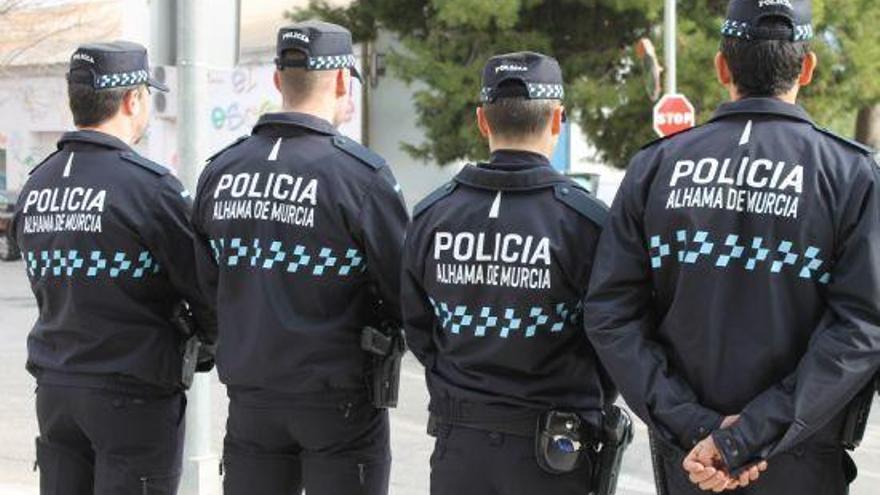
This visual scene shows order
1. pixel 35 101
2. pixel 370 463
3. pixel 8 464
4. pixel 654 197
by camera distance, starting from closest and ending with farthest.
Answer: pixel 654 197, pixel 370 463, pixel 8 464, pixel 35 101

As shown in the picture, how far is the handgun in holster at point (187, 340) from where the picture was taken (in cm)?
412

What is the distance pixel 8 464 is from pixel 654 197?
5.33 m

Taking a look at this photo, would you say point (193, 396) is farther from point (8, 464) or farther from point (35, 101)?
point (35, 101)

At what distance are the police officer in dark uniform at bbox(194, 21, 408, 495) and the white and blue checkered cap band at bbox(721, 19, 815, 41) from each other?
3.96ft

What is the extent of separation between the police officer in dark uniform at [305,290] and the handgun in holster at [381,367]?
0.03 m

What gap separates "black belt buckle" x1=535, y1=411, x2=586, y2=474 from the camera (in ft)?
10.7

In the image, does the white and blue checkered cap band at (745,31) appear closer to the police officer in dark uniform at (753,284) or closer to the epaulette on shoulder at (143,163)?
the police officer in dark uniform at (753,284)

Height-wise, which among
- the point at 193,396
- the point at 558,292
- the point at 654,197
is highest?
the point at 654,197

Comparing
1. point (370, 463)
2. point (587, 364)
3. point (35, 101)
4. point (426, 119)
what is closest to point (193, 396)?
point (370, 463)

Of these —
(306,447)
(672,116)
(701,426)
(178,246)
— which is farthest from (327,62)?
(672,116)

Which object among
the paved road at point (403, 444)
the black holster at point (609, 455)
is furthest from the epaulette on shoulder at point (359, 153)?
the paved road at point (403, 444)

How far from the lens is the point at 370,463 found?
12.1 ft

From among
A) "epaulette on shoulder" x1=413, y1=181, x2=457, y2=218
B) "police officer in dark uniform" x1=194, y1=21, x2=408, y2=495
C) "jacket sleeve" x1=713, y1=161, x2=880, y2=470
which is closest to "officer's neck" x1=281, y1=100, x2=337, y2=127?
"police officer in dark uniform" x1=194, y1=21, x2=408, y2=495

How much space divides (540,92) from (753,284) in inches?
34.9
